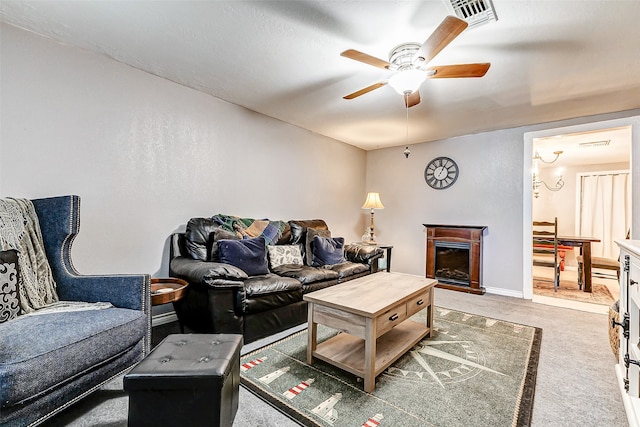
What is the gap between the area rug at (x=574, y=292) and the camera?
3918 millimetres

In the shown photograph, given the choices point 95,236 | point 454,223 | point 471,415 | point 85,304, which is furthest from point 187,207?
point 454,223

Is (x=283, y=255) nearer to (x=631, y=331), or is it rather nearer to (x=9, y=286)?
(x=9, y=286)

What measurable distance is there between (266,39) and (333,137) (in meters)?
2.79

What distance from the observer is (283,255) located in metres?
3.35

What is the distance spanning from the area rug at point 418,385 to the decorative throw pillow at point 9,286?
4.28ft

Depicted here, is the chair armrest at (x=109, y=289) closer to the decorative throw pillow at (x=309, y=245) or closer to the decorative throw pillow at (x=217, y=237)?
the decorative throw pillow at (x=217, y=237)

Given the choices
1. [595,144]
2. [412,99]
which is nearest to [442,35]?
[412,99]

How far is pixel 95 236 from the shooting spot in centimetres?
242

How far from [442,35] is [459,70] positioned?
48 centimetres

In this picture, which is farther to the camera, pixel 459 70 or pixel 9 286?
pixel 459 70

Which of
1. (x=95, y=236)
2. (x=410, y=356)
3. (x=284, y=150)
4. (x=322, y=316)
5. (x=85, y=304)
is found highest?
(x=284, y=150)

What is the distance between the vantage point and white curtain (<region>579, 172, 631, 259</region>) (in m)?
5.82

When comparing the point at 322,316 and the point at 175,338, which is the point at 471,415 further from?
the point at 175,338

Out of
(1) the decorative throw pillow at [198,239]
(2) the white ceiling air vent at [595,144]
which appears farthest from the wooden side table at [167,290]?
(2) the white ceiling air vent at [595,144]
